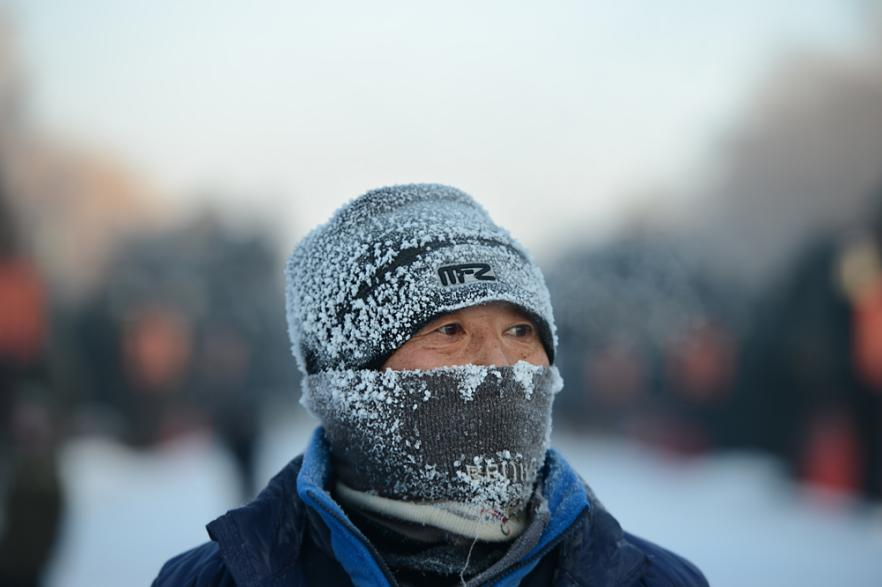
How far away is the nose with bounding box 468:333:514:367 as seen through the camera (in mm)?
1713

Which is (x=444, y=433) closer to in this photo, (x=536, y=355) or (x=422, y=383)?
(x=422, y=383)

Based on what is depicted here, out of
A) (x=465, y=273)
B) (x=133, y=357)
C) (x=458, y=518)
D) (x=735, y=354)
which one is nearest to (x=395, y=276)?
(x=465, y=273)

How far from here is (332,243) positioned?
183 centimetres

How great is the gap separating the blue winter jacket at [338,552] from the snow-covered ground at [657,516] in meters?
3.91

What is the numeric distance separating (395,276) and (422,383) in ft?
0.71

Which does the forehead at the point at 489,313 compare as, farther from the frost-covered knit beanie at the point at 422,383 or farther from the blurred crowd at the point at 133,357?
the blurred crowd at the point at 133,357

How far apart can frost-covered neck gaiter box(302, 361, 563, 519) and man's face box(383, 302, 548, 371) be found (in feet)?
0.10

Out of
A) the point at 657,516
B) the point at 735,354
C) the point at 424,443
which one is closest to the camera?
the point at 424,443

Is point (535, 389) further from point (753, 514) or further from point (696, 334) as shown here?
point (696, 334)

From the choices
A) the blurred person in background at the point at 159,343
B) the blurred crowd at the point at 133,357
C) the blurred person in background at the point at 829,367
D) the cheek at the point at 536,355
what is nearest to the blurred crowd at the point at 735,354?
the blurred person in background at the point at 829,367

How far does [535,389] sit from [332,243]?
52cm

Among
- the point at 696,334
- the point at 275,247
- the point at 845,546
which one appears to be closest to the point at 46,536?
the point at 845,546

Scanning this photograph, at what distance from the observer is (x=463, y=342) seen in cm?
173

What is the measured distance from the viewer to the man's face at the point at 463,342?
67.1 inches
